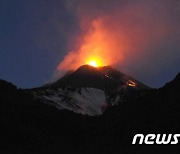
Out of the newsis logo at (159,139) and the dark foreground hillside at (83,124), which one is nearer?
the newsis logo at (159,139)

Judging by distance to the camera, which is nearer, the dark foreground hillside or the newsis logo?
the newsis logo

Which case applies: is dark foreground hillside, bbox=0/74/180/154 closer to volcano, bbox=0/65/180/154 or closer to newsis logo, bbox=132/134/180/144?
volcano, bbox=0/65/180/154

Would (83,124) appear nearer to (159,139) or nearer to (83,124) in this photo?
(83,124)

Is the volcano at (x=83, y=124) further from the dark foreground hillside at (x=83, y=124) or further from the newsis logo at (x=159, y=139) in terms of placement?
the newsis logo at (x=159, y=139)

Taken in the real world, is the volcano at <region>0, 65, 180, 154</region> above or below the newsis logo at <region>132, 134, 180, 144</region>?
above

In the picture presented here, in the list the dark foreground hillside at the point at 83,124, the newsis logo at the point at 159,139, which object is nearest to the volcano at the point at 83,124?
the dark foreground hillside at the point at 83,124

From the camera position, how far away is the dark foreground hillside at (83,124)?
117m

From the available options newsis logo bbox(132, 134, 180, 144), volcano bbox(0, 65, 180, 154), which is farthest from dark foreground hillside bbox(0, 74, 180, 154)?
newsis logo bbox(132, 134, 180, 144)

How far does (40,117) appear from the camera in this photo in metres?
147

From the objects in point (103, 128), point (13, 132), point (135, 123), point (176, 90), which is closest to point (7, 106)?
point (13, 132)

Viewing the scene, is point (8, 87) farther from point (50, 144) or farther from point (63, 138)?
point (50, 144)

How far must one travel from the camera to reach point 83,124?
508 ft

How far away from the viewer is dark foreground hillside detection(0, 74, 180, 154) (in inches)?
4604

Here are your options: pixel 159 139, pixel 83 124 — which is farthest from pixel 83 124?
pixel 159 139
